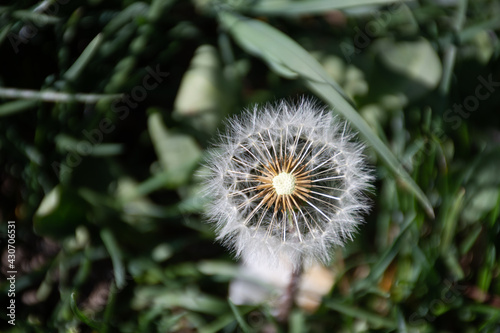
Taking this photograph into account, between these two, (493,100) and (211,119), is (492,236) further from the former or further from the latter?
(211,119)

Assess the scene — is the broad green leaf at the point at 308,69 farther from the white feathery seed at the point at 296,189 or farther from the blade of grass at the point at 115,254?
the blade of grass at the point at 115,254

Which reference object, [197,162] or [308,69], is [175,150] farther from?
[308,69]

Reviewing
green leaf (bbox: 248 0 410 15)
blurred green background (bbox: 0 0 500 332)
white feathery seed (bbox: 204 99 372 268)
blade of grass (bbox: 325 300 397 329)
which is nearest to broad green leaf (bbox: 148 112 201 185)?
blurred green background (bbox: 0 0 500 332)

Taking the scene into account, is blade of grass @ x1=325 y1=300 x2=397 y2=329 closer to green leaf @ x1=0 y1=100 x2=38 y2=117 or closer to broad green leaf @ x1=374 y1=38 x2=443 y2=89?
broad green leaf @ x1=374 y1=38 x2=443 y2=89

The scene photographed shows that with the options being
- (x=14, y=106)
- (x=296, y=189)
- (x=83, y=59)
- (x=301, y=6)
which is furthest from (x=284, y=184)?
(x=14, y=106)

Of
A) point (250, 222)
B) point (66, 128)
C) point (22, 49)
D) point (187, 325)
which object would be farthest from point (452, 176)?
point (22, 49)

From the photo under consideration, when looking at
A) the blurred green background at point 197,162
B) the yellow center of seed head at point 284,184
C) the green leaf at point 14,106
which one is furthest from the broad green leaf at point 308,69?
the green leaf at point 14,106
